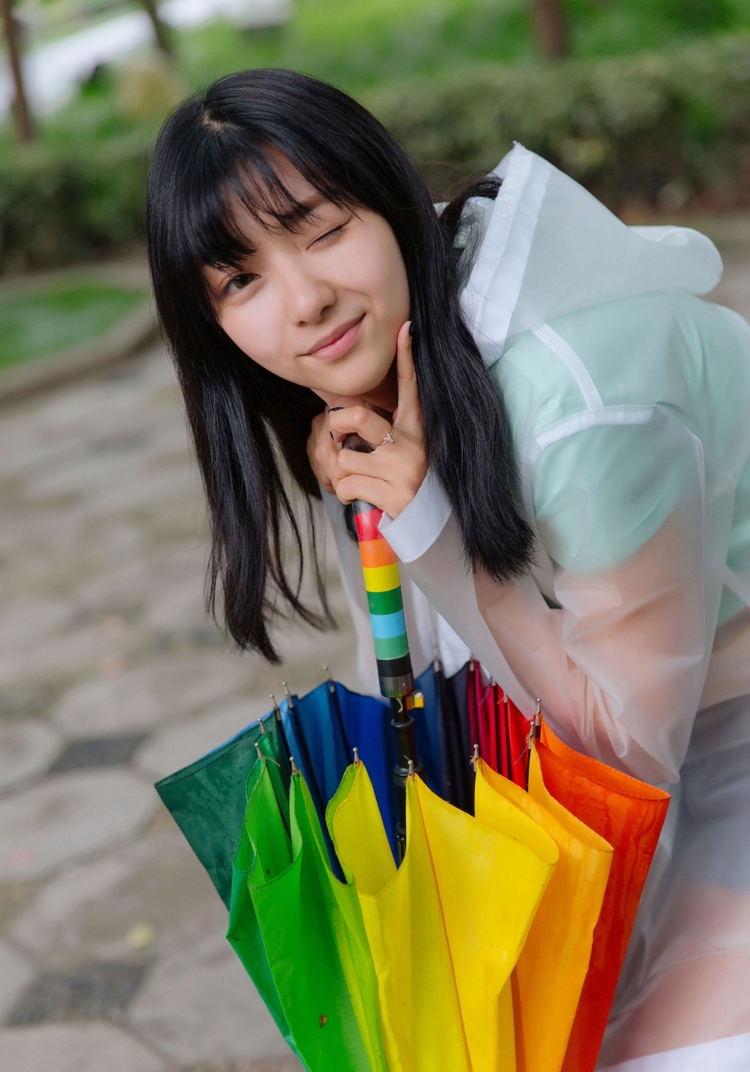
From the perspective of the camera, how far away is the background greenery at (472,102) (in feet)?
23.7

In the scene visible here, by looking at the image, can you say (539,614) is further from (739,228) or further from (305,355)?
(739,228)

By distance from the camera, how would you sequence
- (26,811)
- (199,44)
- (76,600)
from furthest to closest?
1. (199,44)
2. (76,600)
3. (26,811)

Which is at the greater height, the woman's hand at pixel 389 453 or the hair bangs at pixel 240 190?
the hair bangs at pixel 240 190

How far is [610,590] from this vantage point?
1162mm

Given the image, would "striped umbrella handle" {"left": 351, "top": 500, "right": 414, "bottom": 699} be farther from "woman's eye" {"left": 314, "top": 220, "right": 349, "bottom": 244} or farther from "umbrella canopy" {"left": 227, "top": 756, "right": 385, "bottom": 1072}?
"woman's eye" {"left": 314, "top": 220, "right": 349, "bottom": 244}

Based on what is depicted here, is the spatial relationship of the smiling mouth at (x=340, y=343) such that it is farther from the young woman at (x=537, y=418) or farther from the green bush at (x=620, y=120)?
the green bush at (x=620, y=120)

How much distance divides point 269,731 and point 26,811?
137 cm

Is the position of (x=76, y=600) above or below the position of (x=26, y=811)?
above

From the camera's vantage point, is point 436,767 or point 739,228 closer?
point 436,767

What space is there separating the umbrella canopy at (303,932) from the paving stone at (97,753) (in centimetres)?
142

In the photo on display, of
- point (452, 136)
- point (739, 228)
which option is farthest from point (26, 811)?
point (452, 136)

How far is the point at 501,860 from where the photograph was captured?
1.01 meters

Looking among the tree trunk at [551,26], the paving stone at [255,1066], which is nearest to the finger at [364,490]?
the paving stone at [255,1066]

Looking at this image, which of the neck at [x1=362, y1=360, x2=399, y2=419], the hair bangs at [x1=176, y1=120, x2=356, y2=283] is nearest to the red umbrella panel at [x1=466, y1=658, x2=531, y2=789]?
the neck at [x1=362, y1=360, x2=399, y2=419]
